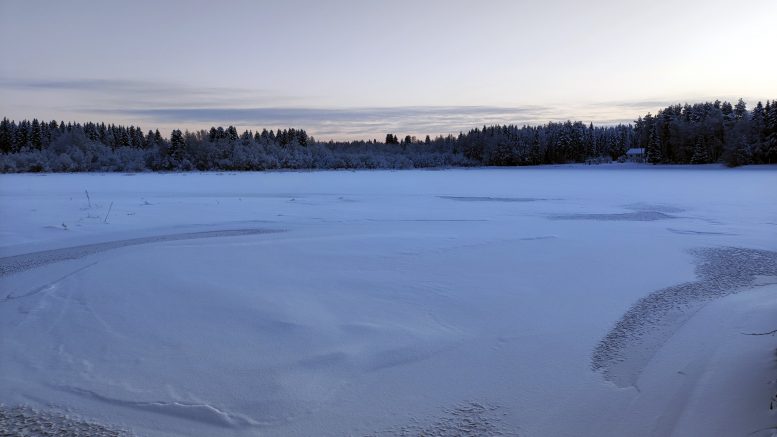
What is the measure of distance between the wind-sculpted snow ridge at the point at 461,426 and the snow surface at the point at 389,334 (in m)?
0.01

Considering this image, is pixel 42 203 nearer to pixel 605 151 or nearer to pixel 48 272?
pixel 48 272

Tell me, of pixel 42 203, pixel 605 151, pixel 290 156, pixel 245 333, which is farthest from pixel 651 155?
pixel 245 333

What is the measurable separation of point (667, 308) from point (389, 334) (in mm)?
3122

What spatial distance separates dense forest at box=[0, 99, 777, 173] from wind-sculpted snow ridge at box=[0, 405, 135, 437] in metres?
55.2

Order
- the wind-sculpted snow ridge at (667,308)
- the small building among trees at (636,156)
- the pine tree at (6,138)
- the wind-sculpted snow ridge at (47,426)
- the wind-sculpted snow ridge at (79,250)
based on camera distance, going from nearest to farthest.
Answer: the wind-sculpted snow ridge at (47,426) < the wind-sculpted snow ridge at (667,308) < the wind-sculpted snow ridge at (79,250) < the small building among trees at (636,156) < the pine tree at (6,138)

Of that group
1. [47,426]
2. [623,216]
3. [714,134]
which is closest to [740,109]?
[714,134]

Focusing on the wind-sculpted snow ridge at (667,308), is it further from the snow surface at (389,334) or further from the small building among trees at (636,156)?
the small building among trees at (636,156)

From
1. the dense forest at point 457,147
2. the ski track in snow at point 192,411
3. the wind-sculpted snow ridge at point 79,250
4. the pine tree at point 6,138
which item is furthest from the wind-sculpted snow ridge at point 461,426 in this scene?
the pine tree at point 6,138

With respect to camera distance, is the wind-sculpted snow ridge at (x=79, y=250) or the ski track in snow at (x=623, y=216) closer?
the wind-sculpted snow ridge at (x=79, y=250)

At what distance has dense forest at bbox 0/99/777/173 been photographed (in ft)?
173

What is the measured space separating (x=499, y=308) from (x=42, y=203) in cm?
1653

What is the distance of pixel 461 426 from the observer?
128 inches

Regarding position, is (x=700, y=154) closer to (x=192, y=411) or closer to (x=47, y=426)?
(x=192, y=411)

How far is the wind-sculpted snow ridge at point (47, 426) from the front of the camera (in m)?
3.15
